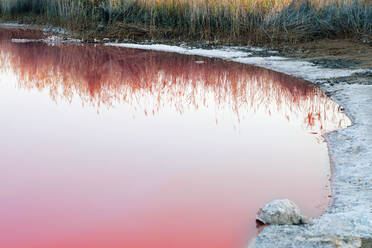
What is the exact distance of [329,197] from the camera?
3.85 metres

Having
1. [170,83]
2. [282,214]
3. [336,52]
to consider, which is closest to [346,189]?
[282,214]

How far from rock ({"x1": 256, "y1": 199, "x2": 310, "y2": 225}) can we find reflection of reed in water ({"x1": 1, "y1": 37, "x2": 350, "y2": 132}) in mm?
2462

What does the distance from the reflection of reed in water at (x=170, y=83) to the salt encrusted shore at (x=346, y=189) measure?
0.27m

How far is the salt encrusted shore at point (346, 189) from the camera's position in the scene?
3.09m

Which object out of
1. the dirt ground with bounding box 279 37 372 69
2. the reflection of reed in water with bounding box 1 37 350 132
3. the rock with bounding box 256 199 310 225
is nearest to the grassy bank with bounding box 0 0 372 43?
the dirt ground with bounding box 279 37 372 69

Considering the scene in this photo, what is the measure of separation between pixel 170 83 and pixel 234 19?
173 inches

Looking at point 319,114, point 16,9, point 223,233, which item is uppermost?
point 16,9

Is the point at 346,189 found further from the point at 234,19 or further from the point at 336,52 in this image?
the point at 234,19

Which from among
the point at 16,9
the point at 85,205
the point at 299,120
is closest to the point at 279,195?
the point at 85,205

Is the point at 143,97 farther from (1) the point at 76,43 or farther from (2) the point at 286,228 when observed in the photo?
(1) the point at 76,43

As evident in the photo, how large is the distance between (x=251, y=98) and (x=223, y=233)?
418 cm

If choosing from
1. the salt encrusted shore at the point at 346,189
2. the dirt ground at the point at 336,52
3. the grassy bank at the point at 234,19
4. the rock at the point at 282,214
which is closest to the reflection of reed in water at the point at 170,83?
the salt encrusted shore at the point at 346,189

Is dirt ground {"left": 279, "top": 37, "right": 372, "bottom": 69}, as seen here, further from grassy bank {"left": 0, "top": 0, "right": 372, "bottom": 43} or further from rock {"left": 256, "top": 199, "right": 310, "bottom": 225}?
rock {"left": 256, "top": 199, "right": 310, "bottom": 225}

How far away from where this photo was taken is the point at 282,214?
3.34 m
